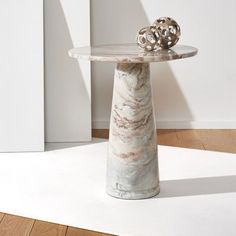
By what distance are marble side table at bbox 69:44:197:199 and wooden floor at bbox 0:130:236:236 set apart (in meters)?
0.39

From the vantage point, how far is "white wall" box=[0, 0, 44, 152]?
3.03 meters

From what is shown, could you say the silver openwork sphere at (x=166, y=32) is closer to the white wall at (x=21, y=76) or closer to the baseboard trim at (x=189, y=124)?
the white wall at (x=21, y=76)

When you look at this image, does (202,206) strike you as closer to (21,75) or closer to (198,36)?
(21,75)

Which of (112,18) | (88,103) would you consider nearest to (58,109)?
(88,103)

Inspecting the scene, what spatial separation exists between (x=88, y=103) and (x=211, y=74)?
867 mm

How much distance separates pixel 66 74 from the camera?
3.27m

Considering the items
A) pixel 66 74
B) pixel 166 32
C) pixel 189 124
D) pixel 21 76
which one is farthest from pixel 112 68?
pixel 166 32

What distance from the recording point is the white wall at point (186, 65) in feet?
11.6

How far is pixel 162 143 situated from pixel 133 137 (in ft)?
3.41

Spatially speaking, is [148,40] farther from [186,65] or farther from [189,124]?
[189,124]

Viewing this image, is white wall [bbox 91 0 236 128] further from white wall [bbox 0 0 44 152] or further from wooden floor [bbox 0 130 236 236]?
white wall [bbox 0 0 44 152]

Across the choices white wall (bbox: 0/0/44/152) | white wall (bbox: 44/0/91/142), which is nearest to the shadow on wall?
white wall (bbox: 44/0/91/142)

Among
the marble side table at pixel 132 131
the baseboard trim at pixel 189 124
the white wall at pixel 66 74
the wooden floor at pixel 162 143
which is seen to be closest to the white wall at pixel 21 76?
the white wall at pixel 66 74

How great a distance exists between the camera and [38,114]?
3098mm
